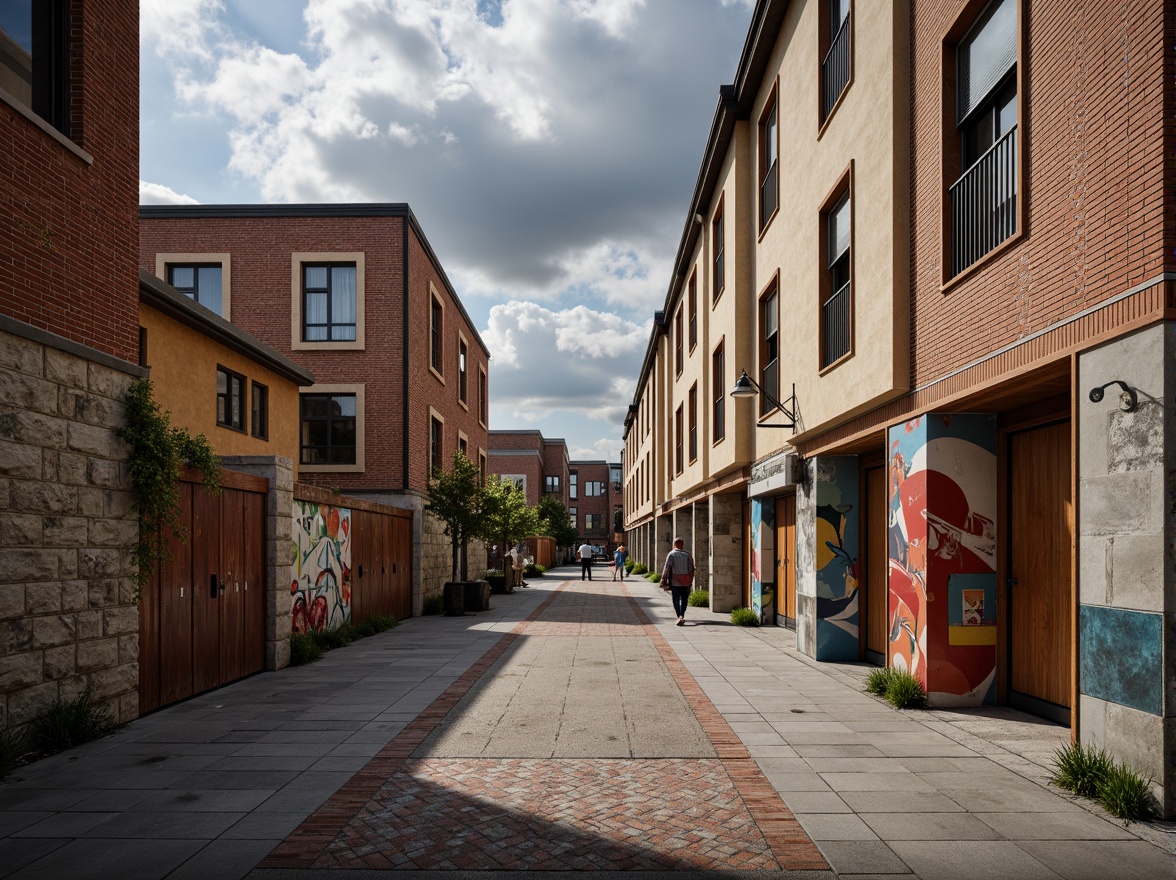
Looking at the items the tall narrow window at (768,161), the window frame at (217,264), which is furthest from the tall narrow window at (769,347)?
the window frame at (217,264)

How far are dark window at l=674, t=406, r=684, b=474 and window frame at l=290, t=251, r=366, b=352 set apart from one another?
35.1 ft

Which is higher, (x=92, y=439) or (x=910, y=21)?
(x=910, y=21)

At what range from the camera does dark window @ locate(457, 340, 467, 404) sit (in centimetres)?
2841

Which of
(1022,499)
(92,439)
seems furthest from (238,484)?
(1022,499)

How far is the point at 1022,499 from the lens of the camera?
8.16m

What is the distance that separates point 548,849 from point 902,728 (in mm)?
4191

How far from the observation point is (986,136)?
8016 mm

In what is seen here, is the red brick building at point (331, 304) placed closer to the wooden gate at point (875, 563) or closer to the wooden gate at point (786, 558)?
the wooden gate at point (786, 558)

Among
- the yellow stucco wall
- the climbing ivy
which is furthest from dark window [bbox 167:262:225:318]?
the climbing ivy

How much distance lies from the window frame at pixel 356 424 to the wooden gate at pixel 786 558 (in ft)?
33.2

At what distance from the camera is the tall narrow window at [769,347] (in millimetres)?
14727

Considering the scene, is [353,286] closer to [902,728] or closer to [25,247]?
[25,247]

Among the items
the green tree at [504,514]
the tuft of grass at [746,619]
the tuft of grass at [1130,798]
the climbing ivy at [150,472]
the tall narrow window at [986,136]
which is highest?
the tall narrow window at [986,136]

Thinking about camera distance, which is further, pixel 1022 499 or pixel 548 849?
pixel 1022 499
